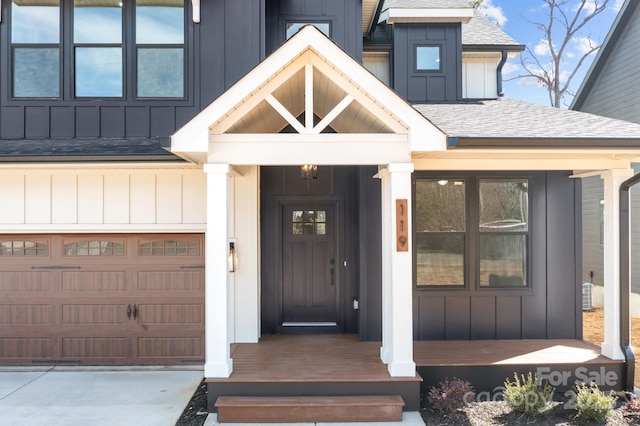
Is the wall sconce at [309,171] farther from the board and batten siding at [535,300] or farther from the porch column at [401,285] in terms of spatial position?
the board and batten siding at [535,300]

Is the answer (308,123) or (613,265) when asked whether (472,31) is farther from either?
(308,123)


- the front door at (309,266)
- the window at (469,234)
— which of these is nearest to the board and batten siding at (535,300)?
the window at (469,234)

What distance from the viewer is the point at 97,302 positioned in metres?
6.19

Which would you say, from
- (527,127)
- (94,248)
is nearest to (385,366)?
(527,127)

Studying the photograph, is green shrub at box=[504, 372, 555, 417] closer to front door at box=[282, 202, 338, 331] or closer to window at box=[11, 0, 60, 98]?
front door at box=[282, 202, 338, 331]

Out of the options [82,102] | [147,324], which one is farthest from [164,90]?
[147,324]

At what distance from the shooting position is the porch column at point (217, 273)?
4727 mm

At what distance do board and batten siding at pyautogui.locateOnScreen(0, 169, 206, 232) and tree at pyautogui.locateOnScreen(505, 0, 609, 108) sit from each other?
17.1 meters

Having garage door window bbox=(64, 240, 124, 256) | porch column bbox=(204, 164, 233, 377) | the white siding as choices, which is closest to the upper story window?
garage door window bbox=(64, 240, 124, 256)

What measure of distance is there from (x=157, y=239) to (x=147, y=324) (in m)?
1.23

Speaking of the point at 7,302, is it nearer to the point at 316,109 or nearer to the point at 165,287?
the point at 165,287

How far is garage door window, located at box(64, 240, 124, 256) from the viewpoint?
20.5 feet

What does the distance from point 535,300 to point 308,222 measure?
142 inches

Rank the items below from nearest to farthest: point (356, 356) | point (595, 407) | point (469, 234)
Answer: point (595, 407), point (356, 356), point (469, 234)
